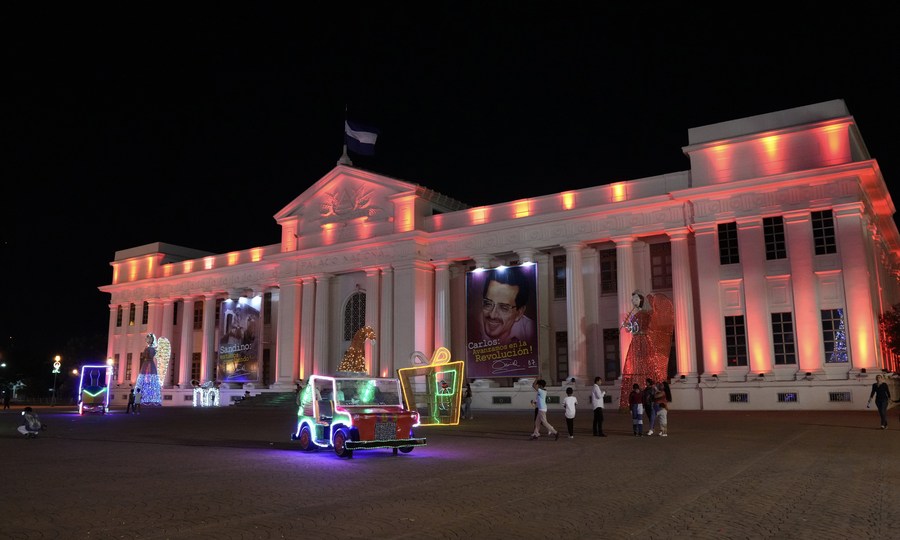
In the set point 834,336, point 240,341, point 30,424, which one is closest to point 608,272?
point 834,336

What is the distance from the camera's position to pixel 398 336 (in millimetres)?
37031

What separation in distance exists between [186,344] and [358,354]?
1712cm

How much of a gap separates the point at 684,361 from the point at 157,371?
32148mm

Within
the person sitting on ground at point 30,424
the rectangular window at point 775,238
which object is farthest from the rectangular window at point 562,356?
the person sitting on ground at point 30,424

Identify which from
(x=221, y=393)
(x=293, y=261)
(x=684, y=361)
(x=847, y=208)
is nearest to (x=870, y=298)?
(x=847, y=208)

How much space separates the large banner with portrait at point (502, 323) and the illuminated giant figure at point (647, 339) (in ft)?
21.6

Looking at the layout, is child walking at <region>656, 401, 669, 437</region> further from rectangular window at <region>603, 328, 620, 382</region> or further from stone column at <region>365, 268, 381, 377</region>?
stone column at <region>365, 268, 381, 377</region>

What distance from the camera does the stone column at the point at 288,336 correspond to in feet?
134

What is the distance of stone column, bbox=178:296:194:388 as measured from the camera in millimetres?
47969

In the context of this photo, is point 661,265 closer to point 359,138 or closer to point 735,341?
point 735,341

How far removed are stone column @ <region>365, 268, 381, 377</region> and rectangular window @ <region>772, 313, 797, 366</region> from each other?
19.7m

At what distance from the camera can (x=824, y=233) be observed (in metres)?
27.2

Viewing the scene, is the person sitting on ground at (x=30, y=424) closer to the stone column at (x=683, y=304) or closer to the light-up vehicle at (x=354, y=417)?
the light-up vehicle at (x=354, y=417)

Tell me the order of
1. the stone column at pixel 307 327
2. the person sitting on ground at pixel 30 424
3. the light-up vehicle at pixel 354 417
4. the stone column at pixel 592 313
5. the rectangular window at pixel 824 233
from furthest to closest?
the stone column at pixel 307 327 < the stone column at pixel 592 313 < the rectangular window at pixel 824 233 < the person sitting on ground at pixel 30 424 < the light-up vehicle at pixel 354 417
